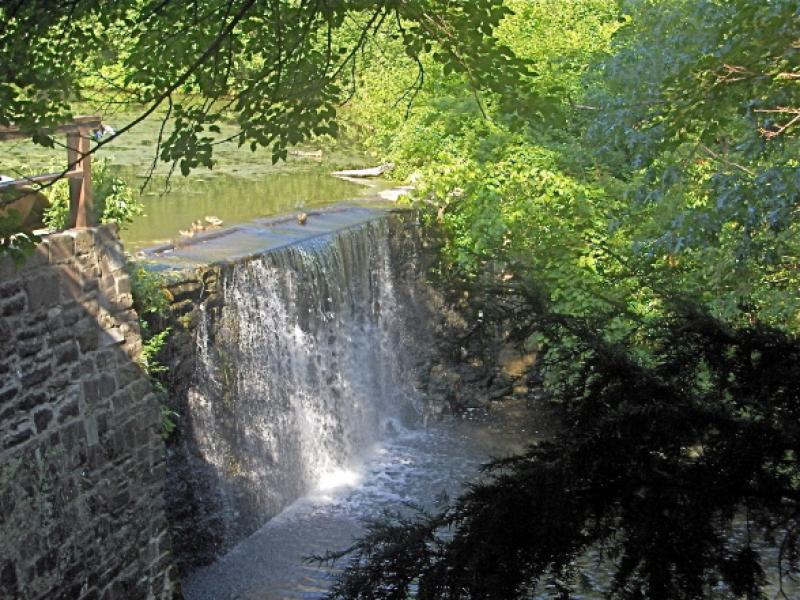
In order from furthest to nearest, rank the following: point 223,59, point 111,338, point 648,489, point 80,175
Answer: point 111,338 → point 80,175 → point 223,59 → point 648,489

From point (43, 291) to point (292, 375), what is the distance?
16.7ft

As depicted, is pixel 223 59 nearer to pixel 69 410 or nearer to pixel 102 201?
pixel 69 410

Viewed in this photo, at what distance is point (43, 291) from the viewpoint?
670 centimetres

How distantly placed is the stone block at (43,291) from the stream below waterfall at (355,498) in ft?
10.2

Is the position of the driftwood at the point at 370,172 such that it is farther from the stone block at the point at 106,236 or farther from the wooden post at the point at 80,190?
the wooden post at the point at 80,190

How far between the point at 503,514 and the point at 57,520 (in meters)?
3.90

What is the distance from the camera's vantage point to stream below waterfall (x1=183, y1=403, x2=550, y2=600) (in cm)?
944

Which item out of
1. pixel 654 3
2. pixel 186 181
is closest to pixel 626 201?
pixel 654 3

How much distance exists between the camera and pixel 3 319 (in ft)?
21.0

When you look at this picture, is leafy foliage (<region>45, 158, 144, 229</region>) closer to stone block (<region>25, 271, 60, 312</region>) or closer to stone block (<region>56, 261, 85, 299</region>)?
stone block (<region>56, 261, 85, 299</region>)

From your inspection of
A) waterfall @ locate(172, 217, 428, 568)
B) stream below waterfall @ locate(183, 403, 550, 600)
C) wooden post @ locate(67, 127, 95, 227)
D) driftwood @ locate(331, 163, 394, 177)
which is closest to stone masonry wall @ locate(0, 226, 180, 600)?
wooden post @ locate(67, 127, 95, 227)

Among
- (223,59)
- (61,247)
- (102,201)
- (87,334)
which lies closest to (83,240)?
(61,247)

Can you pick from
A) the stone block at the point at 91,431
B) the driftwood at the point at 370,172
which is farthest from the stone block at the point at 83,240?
the driftwood at the point at 370,172

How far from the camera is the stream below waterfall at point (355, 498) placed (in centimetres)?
944
